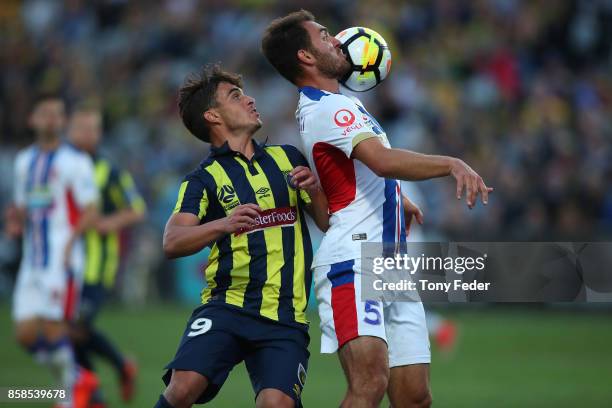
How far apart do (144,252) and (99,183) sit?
7.47 metres

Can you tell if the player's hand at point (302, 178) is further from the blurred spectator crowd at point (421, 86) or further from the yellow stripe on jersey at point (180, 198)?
the blurred spectator crowd at point (421, 86)

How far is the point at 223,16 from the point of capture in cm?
2103

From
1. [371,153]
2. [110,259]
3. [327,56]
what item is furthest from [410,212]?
[110,259]

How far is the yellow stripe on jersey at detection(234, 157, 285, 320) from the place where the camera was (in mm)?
5938

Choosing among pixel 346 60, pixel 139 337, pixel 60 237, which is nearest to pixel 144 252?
pixel 139 337

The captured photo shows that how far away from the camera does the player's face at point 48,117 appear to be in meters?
9.59

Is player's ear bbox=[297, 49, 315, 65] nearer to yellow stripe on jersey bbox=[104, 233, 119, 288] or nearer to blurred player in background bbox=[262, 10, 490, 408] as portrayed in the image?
A: blurred player in background bbox=[262, 10, 490, 408]

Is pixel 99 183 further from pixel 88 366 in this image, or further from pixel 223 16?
pixel 223 16

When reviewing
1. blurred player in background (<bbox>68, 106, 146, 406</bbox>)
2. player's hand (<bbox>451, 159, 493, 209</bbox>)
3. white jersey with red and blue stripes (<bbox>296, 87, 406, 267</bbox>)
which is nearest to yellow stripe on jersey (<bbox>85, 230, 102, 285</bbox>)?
blurred player in background (<bbox>68, 106, 146, 406</bbox>)

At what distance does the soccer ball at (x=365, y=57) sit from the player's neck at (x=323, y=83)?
0.31 ft

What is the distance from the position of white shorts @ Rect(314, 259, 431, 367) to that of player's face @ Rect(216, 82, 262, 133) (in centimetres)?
94

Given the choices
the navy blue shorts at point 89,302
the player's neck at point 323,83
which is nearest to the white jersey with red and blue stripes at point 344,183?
the player's neck at point 323,83

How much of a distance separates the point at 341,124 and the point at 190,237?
0.99 metres

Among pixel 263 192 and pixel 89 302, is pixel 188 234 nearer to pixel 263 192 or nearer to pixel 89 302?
pixel 263 192
